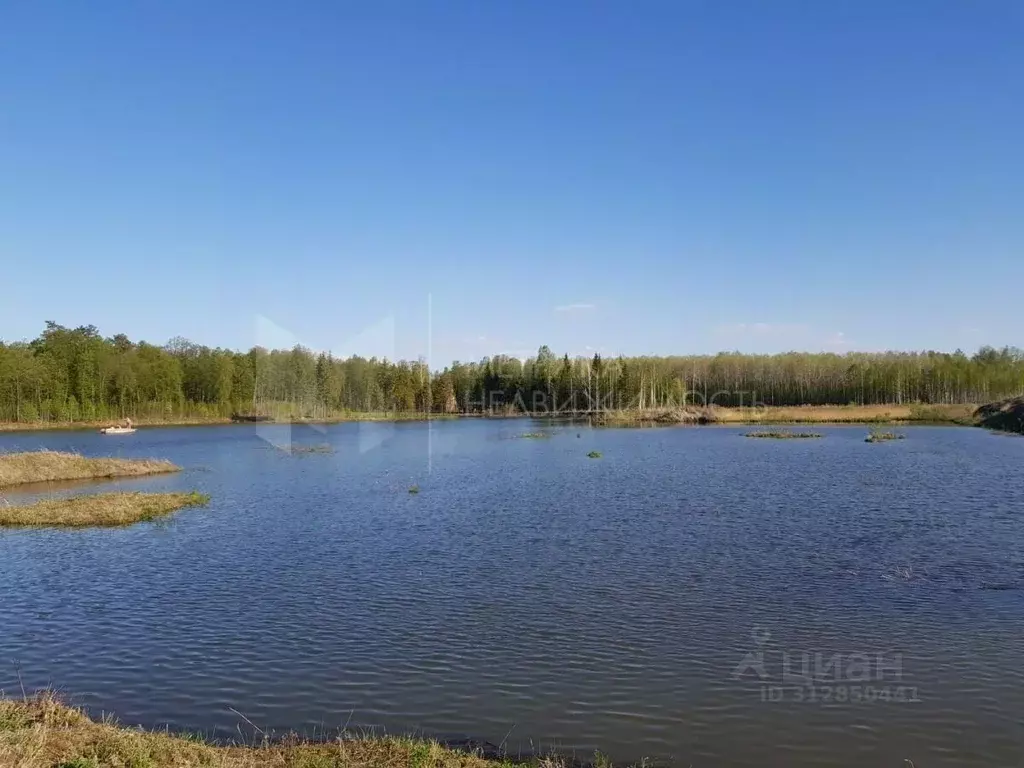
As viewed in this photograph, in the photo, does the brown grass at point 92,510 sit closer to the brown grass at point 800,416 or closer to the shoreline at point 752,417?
the shoreline at point 752,417

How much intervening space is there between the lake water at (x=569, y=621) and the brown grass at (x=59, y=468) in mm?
16837

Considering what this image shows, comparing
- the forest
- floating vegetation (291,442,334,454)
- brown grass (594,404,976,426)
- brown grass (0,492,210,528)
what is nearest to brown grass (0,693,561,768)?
brown grass (0,492,210,528)

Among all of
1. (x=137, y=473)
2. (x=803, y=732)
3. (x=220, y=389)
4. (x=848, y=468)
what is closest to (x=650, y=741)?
(x=803, y=732)

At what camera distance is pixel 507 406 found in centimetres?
15000

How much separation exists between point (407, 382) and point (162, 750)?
136526 mm

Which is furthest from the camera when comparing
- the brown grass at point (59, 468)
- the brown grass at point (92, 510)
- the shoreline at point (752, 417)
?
the shoreline at point (752, 417)

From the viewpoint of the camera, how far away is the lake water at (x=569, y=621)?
11.0m

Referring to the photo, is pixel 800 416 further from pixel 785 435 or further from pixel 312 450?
pixel 312 450

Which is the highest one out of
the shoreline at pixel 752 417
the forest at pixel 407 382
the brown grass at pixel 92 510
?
the forest at pixel 407 382

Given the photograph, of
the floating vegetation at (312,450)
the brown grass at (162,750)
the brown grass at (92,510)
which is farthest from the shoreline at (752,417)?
the brown grass at (162,750)

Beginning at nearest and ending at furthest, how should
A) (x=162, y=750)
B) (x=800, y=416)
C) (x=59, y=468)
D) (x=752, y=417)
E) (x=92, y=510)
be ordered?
(x=162, y=750)
(x=92, y=510)
(x=59, y=468)
(x=752, y=417)
(x=800, y=416)

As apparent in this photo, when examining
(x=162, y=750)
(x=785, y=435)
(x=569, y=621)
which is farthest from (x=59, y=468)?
(x=785, y=435)

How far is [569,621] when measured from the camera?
15.6 m

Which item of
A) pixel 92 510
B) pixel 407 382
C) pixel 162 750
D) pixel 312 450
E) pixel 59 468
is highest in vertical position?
pixel 407 382
